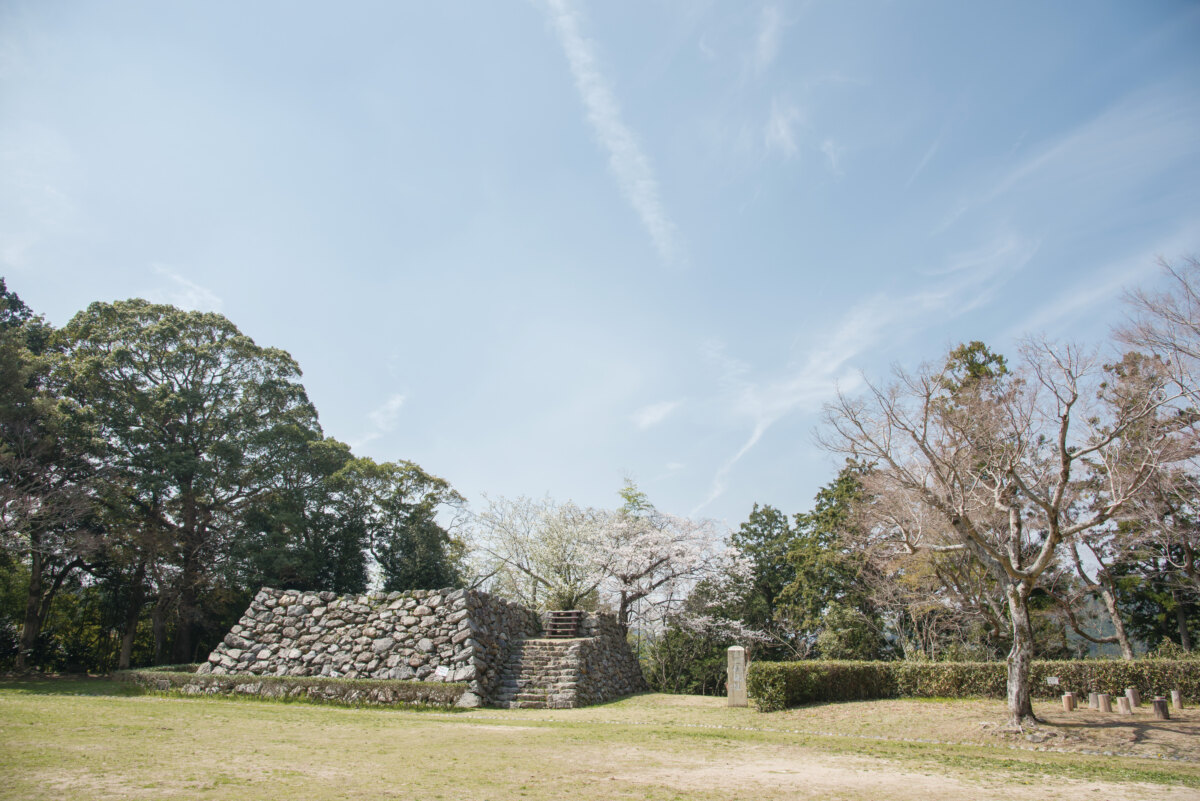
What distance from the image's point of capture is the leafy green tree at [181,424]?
810 inches

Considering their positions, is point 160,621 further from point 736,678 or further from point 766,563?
point 766,563

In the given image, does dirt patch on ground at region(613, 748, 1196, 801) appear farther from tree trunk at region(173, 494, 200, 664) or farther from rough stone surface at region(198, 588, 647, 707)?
tree trunk at region(173, 494, 200, 664)

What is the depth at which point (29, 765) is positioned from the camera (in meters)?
5.42

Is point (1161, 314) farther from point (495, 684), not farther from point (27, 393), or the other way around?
point (27, 393)

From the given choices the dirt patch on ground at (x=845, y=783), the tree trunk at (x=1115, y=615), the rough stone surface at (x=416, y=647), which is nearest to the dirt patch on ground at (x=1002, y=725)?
the dirt patch on ground at (x=845, y=783)

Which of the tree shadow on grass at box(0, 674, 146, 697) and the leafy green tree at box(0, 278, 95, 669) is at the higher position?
the leafy green tree at box(0, 278, 95, 669)

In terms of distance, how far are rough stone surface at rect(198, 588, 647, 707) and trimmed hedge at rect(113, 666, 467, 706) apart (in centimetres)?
63

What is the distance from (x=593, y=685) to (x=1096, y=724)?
31.5 feet

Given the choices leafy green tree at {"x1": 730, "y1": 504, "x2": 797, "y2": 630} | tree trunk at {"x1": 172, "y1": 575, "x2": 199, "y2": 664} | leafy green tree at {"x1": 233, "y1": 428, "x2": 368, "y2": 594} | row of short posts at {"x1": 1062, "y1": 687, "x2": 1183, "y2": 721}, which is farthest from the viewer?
leafy green tree at {"x1": 730, "y1": 504, "x2": 797, "y2": 630}

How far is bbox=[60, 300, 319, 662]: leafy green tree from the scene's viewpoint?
2058 cm

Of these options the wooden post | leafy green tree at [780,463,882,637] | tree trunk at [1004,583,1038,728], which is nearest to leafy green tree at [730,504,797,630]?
leafy green tree at [780,463,882,637]

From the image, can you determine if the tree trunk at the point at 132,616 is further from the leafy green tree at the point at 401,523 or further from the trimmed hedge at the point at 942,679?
the trimmed hedge at the point at 942,679

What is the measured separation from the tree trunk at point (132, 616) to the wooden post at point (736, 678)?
18631 mm

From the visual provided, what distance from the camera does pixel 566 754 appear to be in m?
7.45
